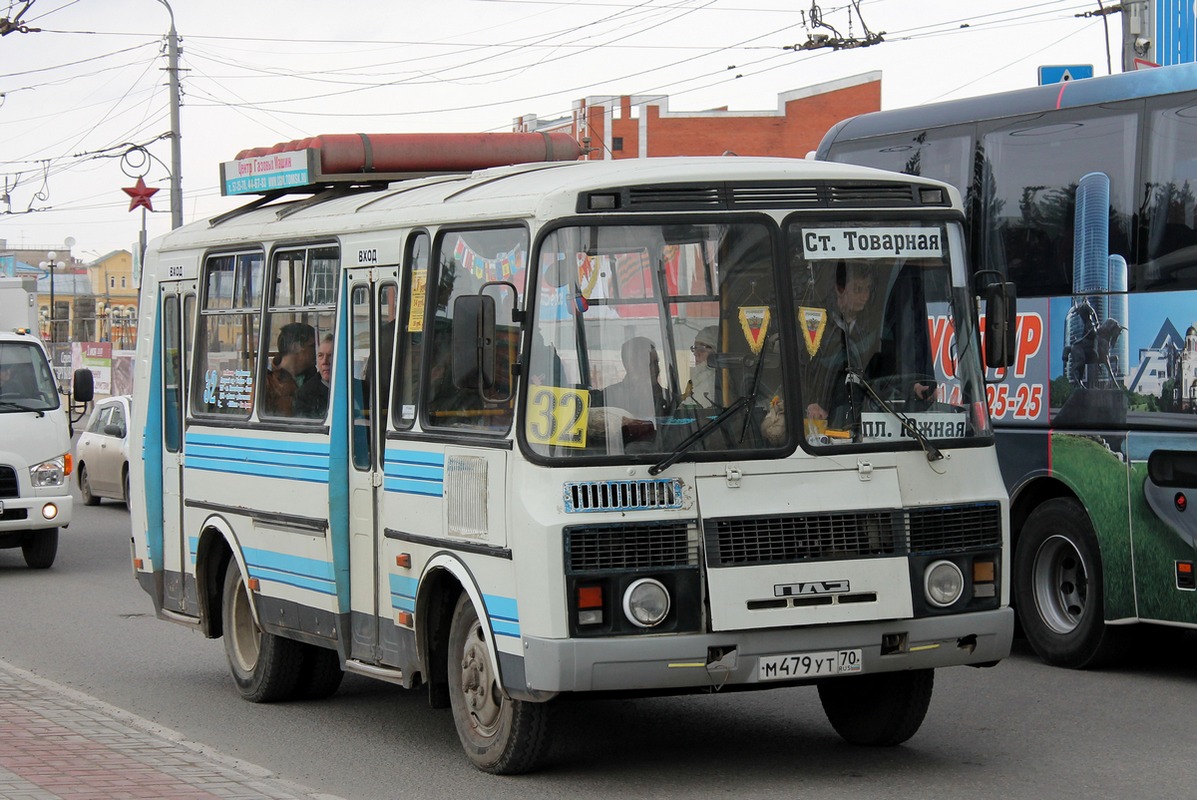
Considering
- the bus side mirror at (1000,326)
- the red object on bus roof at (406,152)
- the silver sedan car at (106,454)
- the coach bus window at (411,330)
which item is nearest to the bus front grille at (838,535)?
the bus side mirror at (1000,326)

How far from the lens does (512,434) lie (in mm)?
7645

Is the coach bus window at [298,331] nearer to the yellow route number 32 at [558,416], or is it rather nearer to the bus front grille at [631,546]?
the yellow route number 32 at [558,416]

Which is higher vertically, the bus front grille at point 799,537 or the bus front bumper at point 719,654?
the bus front grille at point 799,537

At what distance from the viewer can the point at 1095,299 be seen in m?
11.1

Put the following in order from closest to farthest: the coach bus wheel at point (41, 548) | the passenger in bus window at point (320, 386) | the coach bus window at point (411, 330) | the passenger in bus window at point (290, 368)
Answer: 1. the coach bus window at point (411, 330)
2. the passenger in bus window at point (320, 386)
3. the passenger in bus window at point (290, 368)
4. the coach bus wheel at point (41, 548)

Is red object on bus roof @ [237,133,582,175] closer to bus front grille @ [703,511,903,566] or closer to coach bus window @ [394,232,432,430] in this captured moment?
coach bus window @ [394,232,432,430]

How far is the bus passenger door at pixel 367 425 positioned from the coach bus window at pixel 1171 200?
4.69 meters

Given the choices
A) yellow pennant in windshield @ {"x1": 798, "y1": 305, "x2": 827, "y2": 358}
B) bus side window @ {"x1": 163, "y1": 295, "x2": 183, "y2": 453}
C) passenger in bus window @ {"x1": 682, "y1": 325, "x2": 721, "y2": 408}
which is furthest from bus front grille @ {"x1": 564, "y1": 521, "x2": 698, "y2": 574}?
bus side window @ {"x1": 163, "y1": 295, "x2": 183, "y2": 453}

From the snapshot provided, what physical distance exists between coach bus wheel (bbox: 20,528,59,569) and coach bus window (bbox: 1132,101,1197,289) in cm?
1201

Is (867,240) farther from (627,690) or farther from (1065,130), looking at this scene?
(1065,130)

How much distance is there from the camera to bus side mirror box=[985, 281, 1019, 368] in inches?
331

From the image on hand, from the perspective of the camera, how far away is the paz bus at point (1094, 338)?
34.7ft

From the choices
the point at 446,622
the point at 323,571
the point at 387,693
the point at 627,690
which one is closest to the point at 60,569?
the point at 387,693

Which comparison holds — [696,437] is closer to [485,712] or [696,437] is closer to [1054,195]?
[485,712]
